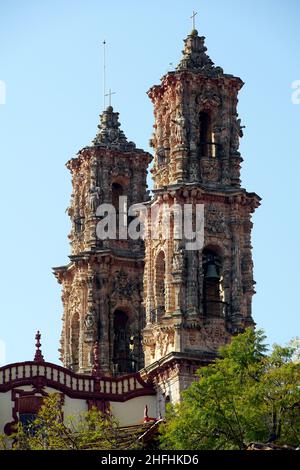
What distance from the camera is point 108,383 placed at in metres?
72.2

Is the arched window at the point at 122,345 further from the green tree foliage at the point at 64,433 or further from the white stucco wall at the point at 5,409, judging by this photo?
the green tree foliage at the point at 64,433

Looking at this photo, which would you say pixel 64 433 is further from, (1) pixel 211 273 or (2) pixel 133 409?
(1) pixel 211 273

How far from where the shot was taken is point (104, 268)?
263 ft

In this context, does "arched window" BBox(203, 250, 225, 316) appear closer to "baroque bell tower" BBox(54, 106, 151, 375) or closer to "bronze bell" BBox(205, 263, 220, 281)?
"bronze bell" BBox(205, 263, 220, 281)

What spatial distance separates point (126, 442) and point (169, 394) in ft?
33.4

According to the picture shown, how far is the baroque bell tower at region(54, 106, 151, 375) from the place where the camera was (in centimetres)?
7894

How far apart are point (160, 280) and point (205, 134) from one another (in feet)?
20.3

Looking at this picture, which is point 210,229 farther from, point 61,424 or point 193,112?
point 61,424

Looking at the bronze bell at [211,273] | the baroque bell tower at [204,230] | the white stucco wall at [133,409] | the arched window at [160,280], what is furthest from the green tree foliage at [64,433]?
the bronze bell at [211,273]

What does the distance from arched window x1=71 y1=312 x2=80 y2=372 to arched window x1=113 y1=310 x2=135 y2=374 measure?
1.58m

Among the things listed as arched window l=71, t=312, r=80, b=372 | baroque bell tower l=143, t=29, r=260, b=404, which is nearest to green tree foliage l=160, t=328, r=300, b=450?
baroque bell tower l=143, t=29, r=260, b=404

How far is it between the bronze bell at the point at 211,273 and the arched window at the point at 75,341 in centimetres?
938

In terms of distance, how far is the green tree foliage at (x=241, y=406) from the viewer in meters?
58.6
